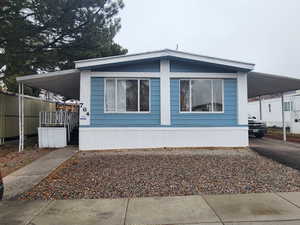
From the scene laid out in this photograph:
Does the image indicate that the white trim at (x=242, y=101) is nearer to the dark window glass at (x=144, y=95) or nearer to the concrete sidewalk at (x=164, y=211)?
the dark window glass at (x=144, y=95)

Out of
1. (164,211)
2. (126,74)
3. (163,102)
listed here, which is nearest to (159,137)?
(163,102)

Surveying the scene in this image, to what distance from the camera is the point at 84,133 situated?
9.37 metres

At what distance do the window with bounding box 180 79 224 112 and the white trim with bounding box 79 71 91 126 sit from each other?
391 cm

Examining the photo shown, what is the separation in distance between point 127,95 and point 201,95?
10.5 ft

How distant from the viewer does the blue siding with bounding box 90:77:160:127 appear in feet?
31.0

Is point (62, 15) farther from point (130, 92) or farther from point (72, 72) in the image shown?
point (130, 92)

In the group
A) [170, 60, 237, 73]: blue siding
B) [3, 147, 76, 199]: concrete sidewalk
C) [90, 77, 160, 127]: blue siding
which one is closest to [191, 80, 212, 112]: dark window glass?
[170, 60, 237, 73]: blue siding

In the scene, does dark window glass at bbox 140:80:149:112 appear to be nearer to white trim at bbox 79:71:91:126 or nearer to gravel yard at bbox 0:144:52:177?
white trim at bbox 79:71:91:126

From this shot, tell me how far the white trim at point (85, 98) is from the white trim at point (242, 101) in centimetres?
635

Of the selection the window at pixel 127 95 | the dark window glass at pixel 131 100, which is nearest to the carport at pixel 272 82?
the window at pixel 127 95

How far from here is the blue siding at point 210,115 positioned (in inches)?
379

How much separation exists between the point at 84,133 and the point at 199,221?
22.7 ft

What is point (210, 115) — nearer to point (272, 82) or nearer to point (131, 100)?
point (131, 100)

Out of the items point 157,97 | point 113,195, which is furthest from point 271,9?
point 113,195
